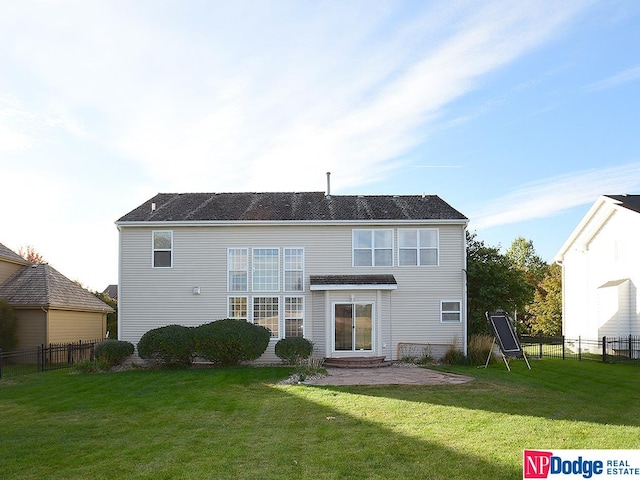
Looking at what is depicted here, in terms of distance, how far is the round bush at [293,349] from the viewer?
1928 centimetres

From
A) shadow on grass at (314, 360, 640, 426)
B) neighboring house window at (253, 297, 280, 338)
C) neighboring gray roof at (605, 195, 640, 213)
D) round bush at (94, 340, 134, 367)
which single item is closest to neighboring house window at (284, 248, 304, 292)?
neighboring house window at (253, 297, 280, 338)

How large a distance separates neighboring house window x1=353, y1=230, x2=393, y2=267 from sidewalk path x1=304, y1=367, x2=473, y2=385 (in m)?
4.29

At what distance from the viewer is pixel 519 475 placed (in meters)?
6.61

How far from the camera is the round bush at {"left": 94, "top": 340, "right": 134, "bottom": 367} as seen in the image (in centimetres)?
1914

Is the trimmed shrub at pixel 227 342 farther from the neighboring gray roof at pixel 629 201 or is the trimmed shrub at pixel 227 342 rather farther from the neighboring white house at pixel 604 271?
the neighboring gray roof at pixel 629 201

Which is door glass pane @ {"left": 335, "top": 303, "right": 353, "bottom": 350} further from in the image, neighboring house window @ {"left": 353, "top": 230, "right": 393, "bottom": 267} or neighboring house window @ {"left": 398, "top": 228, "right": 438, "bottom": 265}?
neighboring house window @ {"left": 398, "top": 228, "right": 438, "bottom": 265}

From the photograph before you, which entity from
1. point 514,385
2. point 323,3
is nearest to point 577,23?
point 323,3

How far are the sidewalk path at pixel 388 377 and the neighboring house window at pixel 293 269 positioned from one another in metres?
3.78

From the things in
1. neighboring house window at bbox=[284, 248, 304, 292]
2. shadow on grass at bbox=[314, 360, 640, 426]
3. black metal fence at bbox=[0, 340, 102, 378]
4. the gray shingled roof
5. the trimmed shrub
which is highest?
the gray shingled roof

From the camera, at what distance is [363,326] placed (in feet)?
67.6

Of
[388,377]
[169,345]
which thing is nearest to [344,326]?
[388,377]

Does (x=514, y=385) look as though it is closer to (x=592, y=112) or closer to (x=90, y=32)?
(x=592, y=112)

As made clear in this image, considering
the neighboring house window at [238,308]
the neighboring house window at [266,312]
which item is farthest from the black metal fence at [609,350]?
the neighboring house window at [238,308]

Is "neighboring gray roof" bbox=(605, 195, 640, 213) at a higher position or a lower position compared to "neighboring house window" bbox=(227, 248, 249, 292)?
higher
